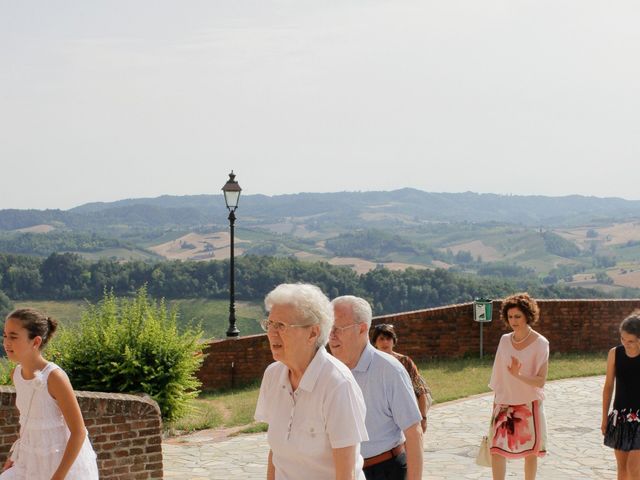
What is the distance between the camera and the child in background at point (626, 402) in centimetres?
732

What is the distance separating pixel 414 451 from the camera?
4914 millimetres

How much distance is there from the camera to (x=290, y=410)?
389 cm

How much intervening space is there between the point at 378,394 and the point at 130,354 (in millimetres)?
7445

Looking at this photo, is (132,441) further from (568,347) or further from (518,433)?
(568,347)

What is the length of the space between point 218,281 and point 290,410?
8386cm

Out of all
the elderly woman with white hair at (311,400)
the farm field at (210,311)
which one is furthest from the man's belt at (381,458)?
the farm field at (210,311)

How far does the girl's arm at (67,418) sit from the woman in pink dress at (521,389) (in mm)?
3992

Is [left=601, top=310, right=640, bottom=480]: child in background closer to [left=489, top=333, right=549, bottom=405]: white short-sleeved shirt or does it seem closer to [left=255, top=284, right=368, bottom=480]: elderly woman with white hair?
[left=489, top=333, right=549, bottom=405]: white short-sleeved shirt

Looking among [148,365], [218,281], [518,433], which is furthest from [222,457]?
[218,281]

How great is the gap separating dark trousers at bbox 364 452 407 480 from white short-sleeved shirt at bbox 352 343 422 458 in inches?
2.6

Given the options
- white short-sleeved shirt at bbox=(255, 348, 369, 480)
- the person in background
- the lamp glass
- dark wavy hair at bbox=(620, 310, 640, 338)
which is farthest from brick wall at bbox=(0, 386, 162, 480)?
the lamp glass

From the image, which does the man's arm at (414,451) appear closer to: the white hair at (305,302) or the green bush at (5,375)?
the white hair at (305,302)

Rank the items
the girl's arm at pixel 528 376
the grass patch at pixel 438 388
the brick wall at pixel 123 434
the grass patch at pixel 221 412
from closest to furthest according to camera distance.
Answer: the girl's arm at pixel 528 376 < the brick wall at pixel 123 434 < the grass patch at pixel 221 412 < the grass patch at pixel 438 388

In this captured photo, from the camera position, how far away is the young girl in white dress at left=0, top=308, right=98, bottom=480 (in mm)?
4980
